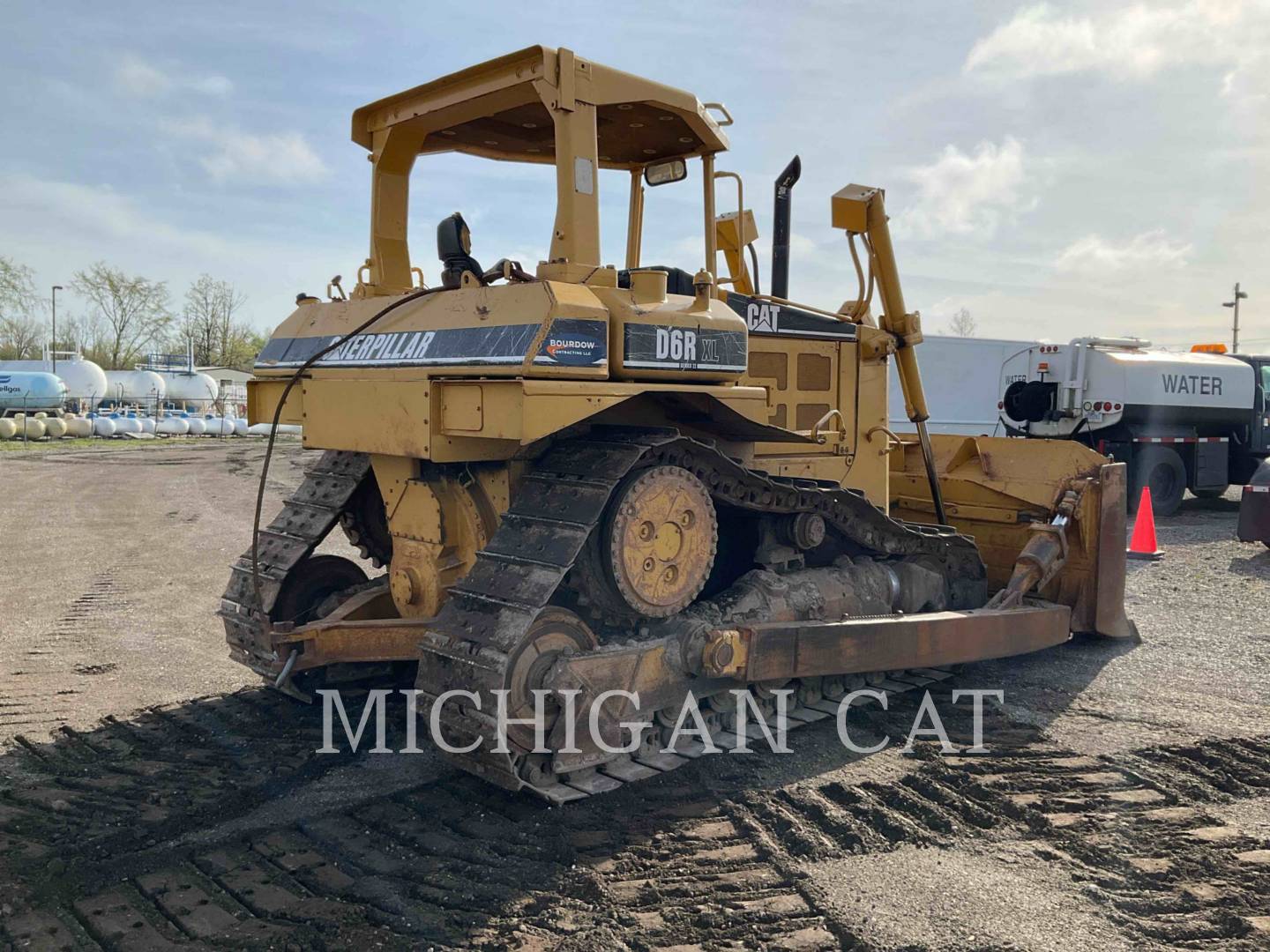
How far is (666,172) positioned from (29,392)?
130ft

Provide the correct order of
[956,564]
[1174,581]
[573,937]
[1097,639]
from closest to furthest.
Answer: [573,937] < [956,564] < [1097,639] < [1174,581]

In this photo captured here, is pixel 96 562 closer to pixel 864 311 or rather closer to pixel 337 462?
pixel 337 462

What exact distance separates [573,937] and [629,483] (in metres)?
1.82

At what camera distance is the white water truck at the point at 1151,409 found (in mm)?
15719

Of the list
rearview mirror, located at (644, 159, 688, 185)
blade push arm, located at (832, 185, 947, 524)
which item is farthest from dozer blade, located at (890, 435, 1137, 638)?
rearview mirror, located at (644, 159, 688, 185)

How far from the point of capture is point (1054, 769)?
4875 millimetres

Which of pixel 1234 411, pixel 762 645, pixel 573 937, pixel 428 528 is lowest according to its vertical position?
pixel 573 937

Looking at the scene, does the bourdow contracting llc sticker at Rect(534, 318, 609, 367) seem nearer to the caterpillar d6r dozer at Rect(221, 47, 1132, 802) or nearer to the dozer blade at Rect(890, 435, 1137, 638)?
the caterpillar d6r dozer at Rect(221, 47, 1132, 802)

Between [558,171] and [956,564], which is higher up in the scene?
[558,171]

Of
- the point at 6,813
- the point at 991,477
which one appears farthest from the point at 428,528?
the point at 991,477

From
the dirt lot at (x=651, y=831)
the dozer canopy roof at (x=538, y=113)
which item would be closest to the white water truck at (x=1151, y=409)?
the dirt lot at (x=651, y=831)

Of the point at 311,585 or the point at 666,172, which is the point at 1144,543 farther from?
the point at 311,585

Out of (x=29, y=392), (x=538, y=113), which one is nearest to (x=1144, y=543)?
(x=538, y=113)

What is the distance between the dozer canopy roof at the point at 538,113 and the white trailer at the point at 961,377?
51.6ft
